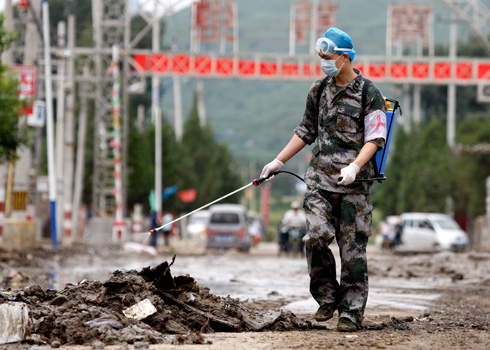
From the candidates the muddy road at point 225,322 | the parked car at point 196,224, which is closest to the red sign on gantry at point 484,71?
the parked car at point 196,224

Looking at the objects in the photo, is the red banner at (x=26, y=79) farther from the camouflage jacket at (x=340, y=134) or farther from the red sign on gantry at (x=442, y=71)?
the red sign on gantry at (x=442, y=71)

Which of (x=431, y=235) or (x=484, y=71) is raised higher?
(x=484, y=71)

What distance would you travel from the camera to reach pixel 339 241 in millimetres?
6508

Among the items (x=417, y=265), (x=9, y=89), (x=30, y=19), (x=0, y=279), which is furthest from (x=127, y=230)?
(x=0, y=279)

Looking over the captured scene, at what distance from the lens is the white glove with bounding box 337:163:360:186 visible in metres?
6.16

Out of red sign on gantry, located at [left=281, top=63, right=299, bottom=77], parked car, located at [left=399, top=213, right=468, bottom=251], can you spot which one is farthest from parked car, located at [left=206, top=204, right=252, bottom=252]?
red sign on gantry, located at [left=281, top=63, right=299, bottom=77]

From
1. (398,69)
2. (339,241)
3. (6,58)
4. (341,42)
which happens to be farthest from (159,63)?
(339,241)

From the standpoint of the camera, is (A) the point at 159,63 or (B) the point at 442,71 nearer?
(A) the point at 159,63

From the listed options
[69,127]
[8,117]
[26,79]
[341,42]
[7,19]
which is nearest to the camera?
[341,42]

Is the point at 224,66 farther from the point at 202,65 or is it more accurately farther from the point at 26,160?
the point at 26,160

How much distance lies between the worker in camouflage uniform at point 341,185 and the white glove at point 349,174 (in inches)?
3.0

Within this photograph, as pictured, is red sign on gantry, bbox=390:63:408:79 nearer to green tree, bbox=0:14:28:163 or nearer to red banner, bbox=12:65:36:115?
red banner, bbox=12:65:36:115

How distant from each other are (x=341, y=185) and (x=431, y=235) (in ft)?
97.0

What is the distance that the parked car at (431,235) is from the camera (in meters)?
34.9
